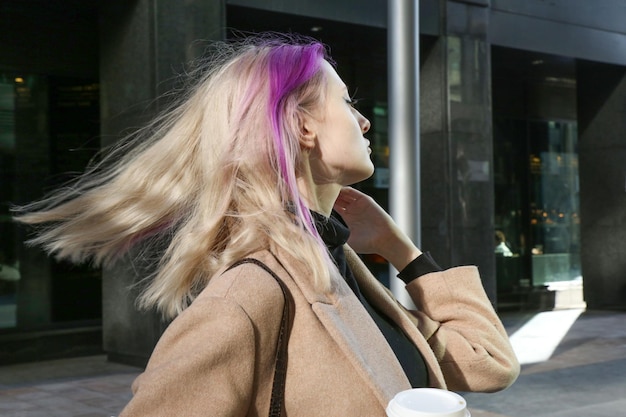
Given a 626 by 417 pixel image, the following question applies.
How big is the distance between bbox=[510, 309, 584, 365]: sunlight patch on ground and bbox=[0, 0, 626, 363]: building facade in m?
0.75

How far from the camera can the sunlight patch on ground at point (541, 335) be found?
9.66 m

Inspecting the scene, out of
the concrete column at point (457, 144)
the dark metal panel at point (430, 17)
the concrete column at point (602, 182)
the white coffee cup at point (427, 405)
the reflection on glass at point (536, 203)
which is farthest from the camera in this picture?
the reflection on glass at point (536, 203)

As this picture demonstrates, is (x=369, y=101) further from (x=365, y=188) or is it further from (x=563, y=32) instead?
(x=563, y=32)

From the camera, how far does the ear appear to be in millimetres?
1728

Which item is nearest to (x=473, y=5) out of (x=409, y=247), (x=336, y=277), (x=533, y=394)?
(x=533, y=394)

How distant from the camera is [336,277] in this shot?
159 cm

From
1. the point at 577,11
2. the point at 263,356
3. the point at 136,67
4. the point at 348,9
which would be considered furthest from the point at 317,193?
the point at 577,11

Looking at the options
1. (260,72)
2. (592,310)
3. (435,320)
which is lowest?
(592,310)

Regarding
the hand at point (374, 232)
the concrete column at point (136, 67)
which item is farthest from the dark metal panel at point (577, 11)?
the hand at point (374, 232)

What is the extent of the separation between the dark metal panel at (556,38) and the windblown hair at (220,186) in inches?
394

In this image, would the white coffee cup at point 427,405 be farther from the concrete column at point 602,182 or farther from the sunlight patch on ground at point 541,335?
the concrete column at point 602,182

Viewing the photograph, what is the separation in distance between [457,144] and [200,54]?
363cm

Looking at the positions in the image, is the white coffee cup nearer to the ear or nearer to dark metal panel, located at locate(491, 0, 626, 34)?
the ear

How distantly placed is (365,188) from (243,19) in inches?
142
